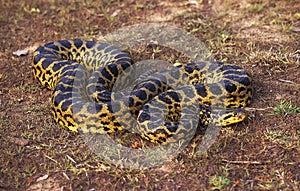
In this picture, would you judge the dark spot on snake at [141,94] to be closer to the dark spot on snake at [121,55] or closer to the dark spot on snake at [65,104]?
the dark spot on snake at [65,104]

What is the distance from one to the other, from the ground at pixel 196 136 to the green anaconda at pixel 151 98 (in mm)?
296

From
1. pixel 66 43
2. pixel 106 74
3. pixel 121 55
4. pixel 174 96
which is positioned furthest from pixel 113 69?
pixel 66 43

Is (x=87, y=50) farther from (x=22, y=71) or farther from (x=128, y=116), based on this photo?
(x=128, y=116)

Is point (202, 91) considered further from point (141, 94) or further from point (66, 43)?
point (66, 43)

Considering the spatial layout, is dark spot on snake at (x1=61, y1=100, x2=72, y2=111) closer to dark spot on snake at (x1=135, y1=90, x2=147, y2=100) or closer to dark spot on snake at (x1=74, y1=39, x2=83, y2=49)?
dark spot on snake at (x1=135, y1=90, x2=147, y2=100)

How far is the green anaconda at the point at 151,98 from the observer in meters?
8.24

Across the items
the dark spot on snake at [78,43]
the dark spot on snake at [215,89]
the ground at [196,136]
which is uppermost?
the dark spot on snake at [78,43]

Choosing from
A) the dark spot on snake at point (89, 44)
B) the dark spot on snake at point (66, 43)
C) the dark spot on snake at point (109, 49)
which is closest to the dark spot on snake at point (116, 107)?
the dark spot on snake at point (109, 49)

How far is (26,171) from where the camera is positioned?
299 inches

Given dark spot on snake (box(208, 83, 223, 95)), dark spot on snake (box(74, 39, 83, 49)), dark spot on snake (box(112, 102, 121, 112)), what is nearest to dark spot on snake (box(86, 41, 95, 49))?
dark spot on snake (box(74, 39, 83, 49))

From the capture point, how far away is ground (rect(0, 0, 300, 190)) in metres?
7.30

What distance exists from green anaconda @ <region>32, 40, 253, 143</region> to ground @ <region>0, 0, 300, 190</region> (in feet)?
0.97

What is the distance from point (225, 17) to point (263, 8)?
105 centimetres

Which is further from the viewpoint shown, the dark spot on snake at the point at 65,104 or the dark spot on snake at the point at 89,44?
the dark spot on snake at the point at 89,44
